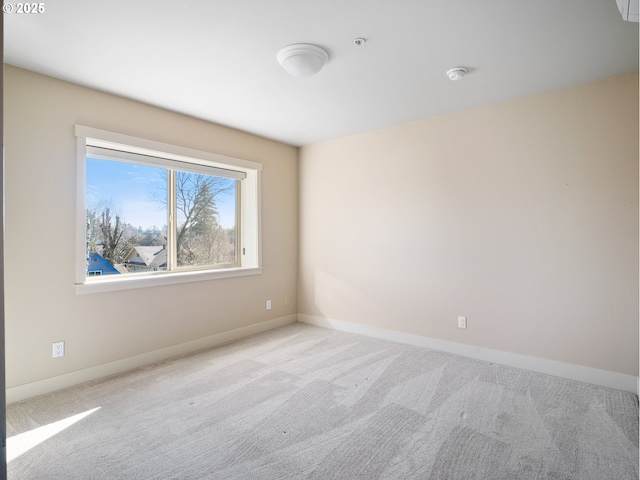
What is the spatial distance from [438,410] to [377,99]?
2.61 m

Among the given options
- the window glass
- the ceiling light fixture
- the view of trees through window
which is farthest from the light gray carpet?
the ceiling light fixture

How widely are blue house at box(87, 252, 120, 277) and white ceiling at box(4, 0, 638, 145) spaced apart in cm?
146

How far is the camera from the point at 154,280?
10.8 ft

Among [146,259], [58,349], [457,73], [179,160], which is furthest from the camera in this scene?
[179,160]

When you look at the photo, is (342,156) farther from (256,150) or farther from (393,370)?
(393,370)

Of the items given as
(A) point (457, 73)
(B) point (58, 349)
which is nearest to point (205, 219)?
(B) point (58, 349)

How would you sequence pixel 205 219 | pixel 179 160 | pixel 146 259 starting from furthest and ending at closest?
pixel 205 219 < pixel 179 160 < pixel 146 259

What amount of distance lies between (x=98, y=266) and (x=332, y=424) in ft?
8.12

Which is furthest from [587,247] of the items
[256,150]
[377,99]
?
[256,150]

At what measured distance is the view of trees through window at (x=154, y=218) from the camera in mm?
3168

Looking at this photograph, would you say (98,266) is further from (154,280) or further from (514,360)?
(514,360)

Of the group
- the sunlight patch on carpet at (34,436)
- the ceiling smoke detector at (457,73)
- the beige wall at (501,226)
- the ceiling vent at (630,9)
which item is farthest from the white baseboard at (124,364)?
the ceiling vent at (630,9)

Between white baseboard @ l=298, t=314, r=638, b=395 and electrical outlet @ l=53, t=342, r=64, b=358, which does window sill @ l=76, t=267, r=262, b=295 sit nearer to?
electrical outlet @ l=53, t=342, r=64, b=358

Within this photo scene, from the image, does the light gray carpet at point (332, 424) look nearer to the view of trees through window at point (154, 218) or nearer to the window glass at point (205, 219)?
the view of trees through window at point (154, 218)
